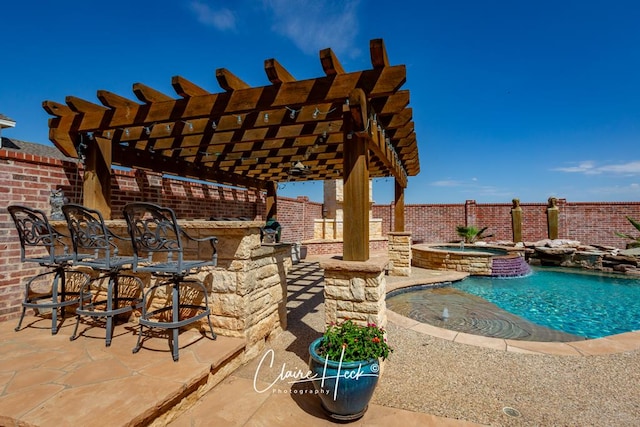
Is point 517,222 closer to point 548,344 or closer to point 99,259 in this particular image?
point 548,344

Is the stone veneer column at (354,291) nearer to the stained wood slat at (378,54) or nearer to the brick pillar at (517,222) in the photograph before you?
the stained wood slat at (378,54)

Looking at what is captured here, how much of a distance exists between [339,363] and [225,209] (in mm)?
6739

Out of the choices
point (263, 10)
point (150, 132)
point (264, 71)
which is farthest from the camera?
point (263, 10)

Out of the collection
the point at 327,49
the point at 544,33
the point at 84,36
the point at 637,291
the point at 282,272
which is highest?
the point at 544,33

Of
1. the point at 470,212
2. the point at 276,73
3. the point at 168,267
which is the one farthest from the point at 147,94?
the point at 470,212

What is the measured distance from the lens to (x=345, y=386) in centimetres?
207

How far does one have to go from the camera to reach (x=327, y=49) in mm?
2906

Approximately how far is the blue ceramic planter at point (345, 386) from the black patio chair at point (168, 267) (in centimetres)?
125

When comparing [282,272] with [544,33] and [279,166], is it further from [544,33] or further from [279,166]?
[544,33]

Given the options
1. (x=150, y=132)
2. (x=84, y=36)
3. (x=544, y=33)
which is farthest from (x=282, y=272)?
(x=544, y=33)

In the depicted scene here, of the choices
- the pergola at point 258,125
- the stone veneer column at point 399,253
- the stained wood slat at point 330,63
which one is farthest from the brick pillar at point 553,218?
the stained wood slat at point 330,63

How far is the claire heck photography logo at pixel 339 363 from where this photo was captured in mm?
2109

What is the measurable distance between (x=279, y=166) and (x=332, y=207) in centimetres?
660

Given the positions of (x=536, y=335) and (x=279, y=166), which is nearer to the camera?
(x=536, y=335)
